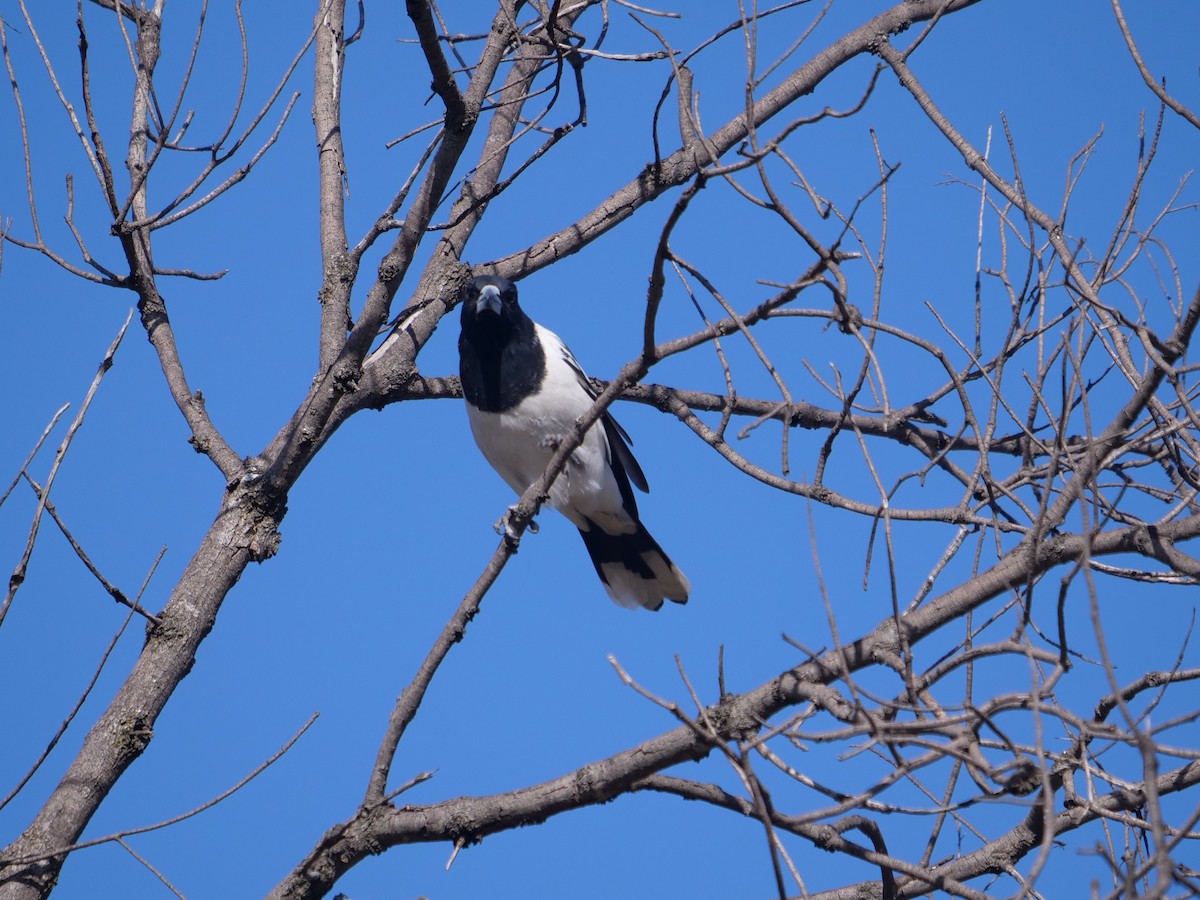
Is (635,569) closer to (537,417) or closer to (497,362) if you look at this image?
(537,417)

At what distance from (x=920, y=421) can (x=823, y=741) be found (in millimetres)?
2672

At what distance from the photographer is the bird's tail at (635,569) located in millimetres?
5832

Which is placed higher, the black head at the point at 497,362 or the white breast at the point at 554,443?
the black head at the point at 497,362

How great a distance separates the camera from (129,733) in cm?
316

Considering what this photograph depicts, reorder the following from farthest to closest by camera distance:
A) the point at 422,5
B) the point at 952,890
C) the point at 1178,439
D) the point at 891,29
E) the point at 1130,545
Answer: the point at 891,29 → the point at 422,5 → the point at 1178,439 → the point at 1130,545 → the point at 952,890

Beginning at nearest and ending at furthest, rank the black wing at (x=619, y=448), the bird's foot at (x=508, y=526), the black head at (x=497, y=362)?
the bird's foot at (x=508, y=526), the black head at (x=497, y=362), the black wing at (x=619, y=448)

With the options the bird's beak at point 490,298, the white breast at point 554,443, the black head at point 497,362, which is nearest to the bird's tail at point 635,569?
the white breast at point 554,443

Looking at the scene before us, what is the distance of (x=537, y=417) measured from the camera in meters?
5.17

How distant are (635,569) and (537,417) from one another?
1.13m

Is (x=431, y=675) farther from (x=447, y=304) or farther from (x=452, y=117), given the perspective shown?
(x=447, y=304)

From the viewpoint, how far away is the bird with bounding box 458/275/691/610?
515 centimetres

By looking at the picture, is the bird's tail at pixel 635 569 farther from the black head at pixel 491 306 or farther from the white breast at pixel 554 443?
the black head at pixel 491 306

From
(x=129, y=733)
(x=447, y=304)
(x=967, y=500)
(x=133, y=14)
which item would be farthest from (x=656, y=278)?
(x=133, y=14)

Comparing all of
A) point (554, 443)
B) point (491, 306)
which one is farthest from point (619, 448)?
point (491, 306)
